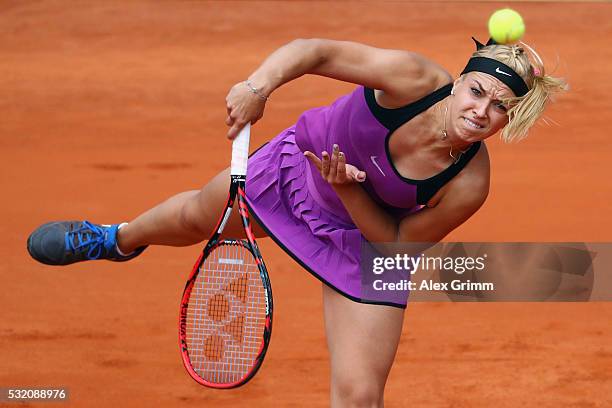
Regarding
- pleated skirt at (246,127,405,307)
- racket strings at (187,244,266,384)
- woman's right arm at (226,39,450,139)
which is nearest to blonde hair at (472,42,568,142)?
woman's right arm at (226,39,450,139)

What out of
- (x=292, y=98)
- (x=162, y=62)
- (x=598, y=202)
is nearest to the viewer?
(x=598, y=202)

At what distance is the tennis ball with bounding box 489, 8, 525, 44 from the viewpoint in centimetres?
359

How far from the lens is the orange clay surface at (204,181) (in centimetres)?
536

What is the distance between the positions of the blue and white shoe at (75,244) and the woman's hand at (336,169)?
4.66 feet

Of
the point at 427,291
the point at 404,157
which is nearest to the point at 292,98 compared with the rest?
the point at 427,291

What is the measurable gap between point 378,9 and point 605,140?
2867 mm

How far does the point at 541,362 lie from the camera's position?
18.0 feet

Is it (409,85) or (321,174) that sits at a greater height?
(409,85)

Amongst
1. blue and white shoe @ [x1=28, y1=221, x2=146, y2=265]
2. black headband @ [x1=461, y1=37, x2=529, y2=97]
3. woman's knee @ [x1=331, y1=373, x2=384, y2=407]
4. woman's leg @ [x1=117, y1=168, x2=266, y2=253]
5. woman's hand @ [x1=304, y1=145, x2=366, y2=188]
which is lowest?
woman's knee @ [x1=331, y1=373, x2=384, y2=407]

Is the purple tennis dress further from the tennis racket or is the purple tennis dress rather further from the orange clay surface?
the orange clay surface

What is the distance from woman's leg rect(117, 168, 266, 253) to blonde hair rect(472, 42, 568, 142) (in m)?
1.16

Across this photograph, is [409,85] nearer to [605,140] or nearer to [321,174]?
[321,174]

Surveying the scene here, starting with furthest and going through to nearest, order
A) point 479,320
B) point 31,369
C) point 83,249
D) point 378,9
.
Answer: point 378,9
point 479,320
point 31,369
point 83,249

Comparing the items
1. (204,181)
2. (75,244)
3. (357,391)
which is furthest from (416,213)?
(204,181)
